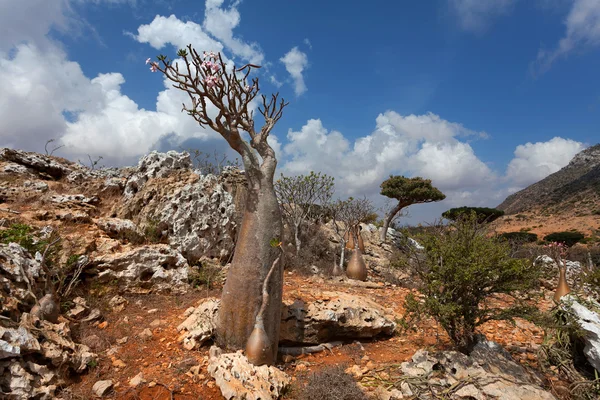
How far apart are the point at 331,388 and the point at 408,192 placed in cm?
1515

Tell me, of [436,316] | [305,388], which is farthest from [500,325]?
[305,388]

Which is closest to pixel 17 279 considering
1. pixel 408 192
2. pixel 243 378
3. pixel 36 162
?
pixel 243 378

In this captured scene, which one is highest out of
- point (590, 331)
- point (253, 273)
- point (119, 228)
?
point (119, 228)

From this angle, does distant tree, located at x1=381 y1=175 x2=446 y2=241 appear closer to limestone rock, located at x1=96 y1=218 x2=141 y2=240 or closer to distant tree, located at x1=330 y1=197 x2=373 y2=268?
distant tree, located at x1=330 y1=197 x2=373 y2=268

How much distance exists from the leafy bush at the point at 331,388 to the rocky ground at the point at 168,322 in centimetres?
19

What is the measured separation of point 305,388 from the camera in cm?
313

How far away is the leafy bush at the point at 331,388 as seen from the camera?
2.96 m

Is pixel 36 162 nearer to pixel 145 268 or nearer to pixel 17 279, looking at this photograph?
pixel 145 268

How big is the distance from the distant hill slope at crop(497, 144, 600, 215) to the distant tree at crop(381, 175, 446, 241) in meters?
21.8

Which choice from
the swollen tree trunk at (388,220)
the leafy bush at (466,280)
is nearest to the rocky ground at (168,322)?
the leafy bush at (466,280)

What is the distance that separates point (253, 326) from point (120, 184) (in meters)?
6.50

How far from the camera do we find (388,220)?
16.8 meters

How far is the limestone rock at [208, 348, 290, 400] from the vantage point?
2.94m

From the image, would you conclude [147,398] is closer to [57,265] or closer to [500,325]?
[57,265]
